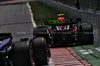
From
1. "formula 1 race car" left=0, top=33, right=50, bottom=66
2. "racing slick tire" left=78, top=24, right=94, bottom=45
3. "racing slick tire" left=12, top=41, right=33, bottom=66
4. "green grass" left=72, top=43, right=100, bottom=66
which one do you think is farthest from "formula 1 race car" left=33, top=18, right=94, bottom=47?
"racing slick tire" left=12, top=41, right=33, bottom=66

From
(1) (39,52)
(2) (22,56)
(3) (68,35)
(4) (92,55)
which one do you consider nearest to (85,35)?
(3) (68,35)

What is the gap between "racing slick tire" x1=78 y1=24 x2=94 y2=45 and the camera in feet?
42.5

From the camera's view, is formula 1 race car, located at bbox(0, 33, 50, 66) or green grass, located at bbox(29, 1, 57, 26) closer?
formula 1 race car, located at bbox(0, 33, 50, 66)

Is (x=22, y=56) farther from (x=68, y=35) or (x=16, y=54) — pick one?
(x=68, y=35)

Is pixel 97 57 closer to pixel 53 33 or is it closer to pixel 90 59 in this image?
pixel 90 59

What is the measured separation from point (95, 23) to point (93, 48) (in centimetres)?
283

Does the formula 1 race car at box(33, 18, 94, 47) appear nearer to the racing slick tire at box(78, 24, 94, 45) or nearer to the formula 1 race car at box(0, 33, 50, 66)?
the racing slick tire at box(78, 24, 94, 45)

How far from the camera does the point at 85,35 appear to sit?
1295 cm

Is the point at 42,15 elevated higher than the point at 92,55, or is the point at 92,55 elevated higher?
the point at 92,55

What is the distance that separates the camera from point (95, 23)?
14.6 metres

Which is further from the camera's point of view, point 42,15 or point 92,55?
point 42,15

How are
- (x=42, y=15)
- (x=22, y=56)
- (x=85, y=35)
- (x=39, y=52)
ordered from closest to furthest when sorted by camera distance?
1. (x=22, y=56)
2. (x=39, y=52)
3. (x=85, y=35)
4. (x=42, y=15)

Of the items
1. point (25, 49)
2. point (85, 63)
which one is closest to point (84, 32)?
point (85, 63)

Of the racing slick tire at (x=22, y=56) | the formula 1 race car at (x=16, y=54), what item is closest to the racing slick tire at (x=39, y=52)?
the formula 1 race car at (x=16, y=54)
